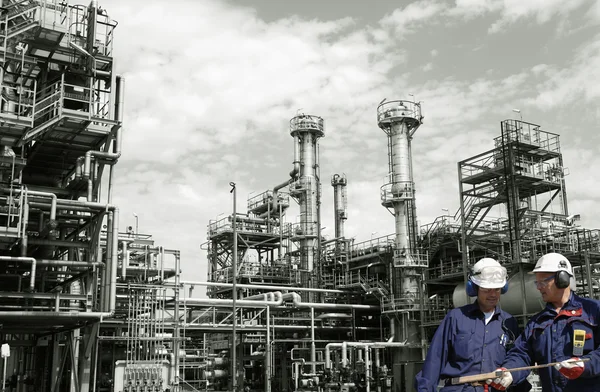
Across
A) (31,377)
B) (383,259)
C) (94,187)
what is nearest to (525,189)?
(383,259)

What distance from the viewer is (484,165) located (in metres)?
36.2

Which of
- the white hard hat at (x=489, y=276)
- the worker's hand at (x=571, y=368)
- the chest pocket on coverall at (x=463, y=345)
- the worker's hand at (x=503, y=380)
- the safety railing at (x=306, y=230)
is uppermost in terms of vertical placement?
the safety railing at (x=306, y=230)

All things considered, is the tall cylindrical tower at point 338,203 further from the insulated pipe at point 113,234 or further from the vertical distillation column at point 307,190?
the insulated pipe at point 113,234

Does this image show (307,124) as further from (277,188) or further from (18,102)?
(18,102)

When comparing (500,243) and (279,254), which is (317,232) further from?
(500,243)

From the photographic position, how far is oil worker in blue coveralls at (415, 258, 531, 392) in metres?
5.48

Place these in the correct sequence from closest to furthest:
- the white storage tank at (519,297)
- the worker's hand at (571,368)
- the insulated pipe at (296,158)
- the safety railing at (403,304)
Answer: the worker's hand at (571,368) < the white storage tank at (519,297) < the safety railing at (403,304) < the insulated pipe at (296,158)

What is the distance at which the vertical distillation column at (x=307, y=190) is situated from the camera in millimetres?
48375

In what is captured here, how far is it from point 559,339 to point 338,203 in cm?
5158

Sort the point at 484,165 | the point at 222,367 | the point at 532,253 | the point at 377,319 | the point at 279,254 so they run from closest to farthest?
the point at 532,253, the point at 484,165, the point at 222,367, the point at 377,319, the point at 279,254

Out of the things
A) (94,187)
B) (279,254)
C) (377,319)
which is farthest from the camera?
(279,254)

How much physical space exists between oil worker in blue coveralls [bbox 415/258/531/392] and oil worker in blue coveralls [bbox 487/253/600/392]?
15cm

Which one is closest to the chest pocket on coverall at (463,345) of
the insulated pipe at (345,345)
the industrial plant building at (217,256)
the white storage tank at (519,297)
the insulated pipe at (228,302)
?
the industrial plant building at (217,256)

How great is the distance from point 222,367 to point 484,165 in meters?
20.8
